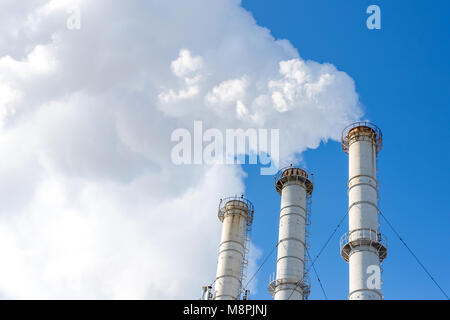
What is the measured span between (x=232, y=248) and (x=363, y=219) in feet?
42.7

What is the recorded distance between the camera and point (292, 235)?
42.5 metres

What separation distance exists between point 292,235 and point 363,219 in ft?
23.8

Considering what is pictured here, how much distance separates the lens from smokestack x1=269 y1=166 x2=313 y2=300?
133ft

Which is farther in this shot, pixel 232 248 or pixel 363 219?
pixel 232 248

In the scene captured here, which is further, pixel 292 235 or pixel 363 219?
pixel 292 235

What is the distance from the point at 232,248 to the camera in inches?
1817

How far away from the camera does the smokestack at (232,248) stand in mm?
44500

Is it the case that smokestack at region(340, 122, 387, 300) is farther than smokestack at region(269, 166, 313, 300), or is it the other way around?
smokestack at region(269, 166, 313, 300)

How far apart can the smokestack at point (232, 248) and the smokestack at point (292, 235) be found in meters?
4.15

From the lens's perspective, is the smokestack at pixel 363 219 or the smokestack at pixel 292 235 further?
the smokestack at pixel 292 235

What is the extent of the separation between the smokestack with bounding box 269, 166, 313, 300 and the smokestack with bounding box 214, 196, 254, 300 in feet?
13.6
